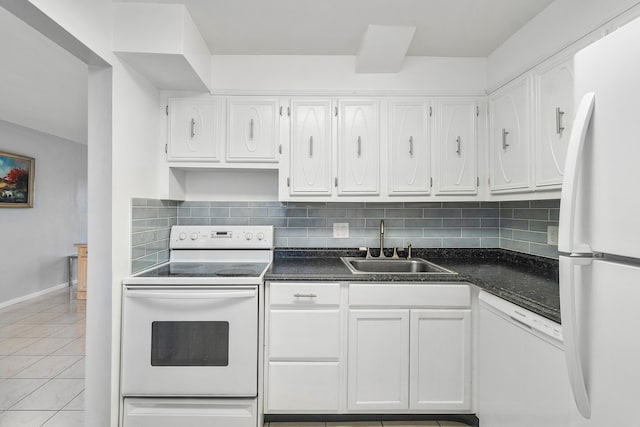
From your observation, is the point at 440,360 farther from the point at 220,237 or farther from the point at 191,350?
the point at 220,237

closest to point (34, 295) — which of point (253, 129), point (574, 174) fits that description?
point (253, 129)

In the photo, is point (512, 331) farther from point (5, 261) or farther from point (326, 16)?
point (5, 261)

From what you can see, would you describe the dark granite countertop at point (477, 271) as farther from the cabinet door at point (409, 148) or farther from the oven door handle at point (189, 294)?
the cabinet door at point (409, 148)

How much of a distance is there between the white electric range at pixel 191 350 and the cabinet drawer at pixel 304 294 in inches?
4.5

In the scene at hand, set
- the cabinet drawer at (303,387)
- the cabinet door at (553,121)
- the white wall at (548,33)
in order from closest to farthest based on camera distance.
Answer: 1. the white wall at (548,33)
2. the cabinet door at (553,121)
3. the cabinet drawer at (303,387)

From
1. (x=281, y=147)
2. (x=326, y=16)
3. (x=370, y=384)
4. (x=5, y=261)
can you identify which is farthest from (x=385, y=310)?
(x=5, y=261)

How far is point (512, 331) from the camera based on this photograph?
4.80 ft

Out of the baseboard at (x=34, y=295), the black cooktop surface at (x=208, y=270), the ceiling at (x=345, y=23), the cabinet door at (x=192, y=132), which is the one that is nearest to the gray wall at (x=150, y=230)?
the black cooktop surface at (x=208, y=270)

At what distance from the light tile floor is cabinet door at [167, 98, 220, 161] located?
174cm

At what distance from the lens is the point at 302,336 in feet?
6.03

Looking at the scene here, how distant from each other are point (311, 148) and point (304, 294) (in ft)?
3.24

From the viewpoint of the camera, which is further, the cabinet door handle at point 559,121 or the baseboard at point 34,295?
the baseboard at point 34,295

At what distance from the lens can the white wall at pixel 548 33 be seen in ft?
4.55

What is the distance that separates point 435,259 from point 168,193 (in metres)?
2.00
